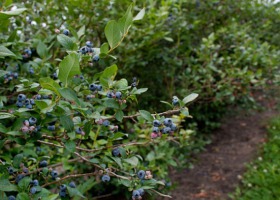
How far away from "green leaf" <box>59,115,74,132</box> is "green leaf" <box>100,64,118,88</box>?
0.51 feet

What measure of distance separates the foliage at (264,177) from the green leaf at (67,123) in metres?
2.13

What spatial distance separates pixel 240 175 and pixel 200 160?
530 mm

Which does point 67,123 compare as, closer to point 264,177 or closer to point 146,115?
point 146,115

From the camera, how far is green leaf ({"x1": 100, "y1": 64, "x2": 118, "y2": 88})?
3.94ft

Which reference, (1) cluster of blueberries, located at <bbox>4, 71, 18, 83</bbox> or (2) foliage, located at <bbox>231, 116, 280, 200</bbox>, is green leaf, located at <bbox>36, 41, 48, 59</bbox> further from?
(2) foliage, located at <bbox>231, 116, 280, 200</bbox>

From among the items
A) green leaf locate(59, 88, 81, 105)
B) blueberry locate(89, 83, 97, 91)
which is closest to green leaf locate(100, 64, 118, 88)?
blueberry locate(89, 83, 97, 91)

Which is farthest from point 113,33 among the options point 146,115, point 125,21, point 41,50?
point 41,50

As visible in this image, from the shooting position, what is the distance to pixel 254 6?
417 centimetres

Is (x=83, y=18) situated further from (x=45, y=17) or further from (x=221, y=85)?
(x=221, y=85)

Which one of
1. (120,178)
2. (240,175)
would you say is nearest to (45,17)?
(120,178)

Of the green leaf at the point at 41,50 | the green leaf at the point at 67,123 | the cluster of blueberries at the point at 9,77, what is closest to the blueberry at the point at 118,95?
the green leaf at the point at 67,123

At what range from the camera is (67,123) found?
1196 mm

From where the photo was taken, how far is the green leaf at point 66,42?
127 cm

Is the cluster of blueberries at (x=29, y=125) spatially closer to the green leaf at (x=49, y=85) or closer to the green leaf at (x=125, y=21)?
the green leaf at (x=49, y=85)
